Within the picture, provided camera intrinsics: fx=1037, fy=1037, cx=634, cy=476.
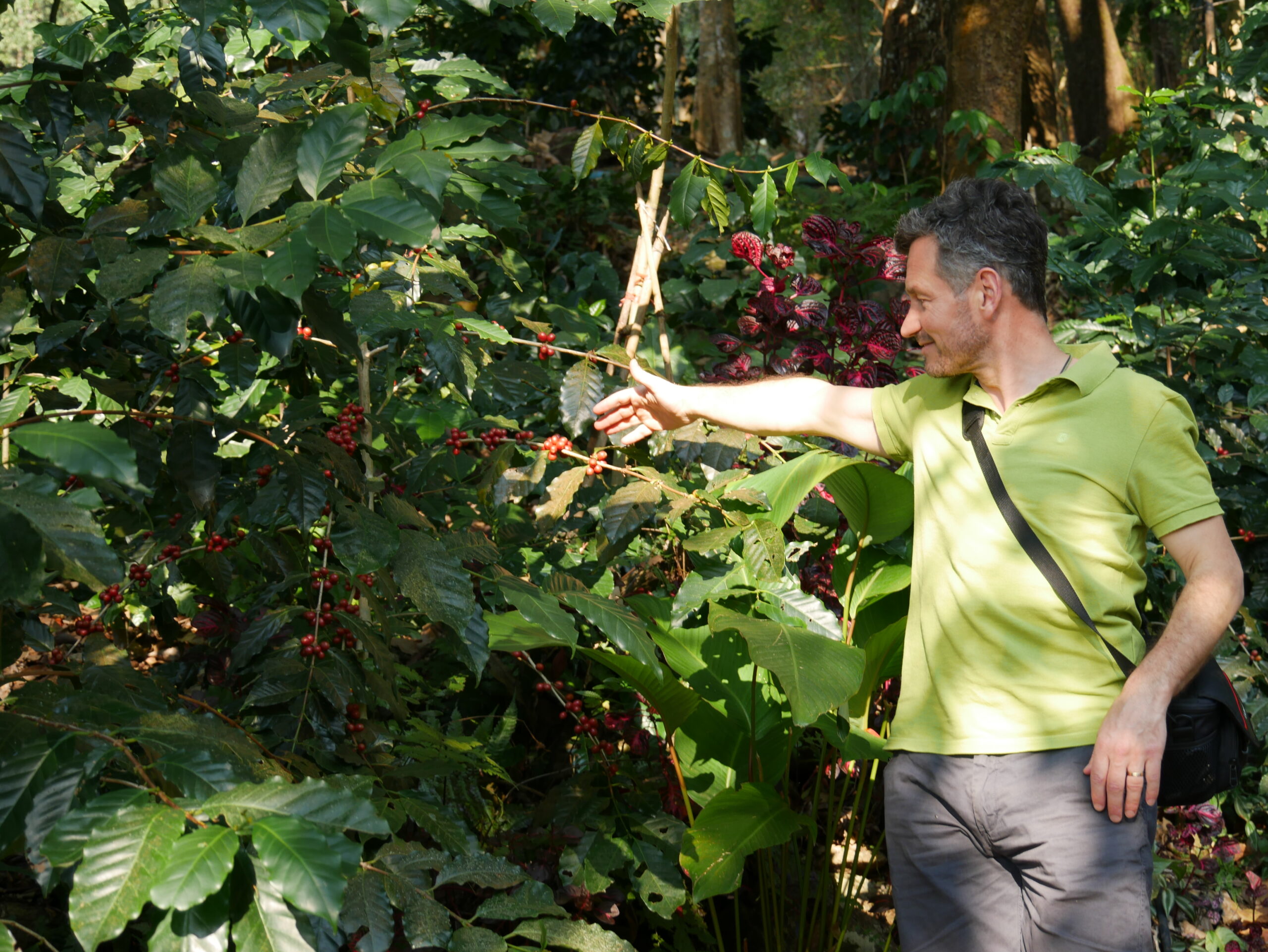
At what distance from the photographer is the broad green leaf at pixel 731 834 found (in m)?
2.17

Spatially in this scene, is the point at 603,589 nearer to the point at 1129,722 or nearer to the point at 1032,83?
the point at 1129,722

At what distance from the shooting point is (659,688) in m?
2.32

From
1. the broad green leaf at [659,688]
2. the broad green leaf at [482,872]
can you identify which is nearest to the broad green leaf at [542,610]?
the broad green leaf at [482,872]

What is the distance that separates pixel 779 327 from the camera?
2686 mm

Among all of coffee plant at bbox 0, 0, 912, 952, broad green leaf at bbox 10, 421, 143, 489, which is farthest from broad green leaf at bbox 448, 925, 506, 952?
broad green leaf at bbox 10, 421, 143, 489

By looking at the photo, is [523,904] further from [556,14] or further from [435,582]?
[556,14]

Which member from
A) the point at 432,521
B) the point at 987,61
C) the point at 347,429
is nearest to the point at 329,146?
the point at 347,429

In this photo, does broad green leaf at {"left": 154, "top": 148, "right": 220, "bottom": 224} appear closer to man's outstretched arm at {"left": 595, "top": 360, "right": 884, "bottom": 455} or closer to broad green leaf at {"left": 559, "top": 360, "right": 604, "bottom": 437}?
broad green leaf at {"left": 559, "top": 360, "right": 604, "bottom": 437}

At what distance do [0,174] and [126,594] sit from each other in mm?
1077

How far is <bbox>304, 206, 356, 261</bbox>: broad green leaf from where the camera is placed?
115 centimetres

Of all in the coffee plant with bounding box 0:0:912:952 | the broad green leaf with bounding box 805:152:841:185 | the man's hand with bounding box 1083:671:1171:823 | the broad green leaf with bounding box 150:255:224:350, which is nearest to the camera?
the coffee plant with bounding box 0:0:912:952

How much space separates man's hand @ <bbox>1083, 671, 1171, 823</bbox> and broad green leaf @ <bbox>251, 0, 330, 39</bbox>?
5.12 ft

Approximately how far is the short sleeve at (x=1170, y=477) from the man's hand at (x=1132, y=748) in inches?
10.9

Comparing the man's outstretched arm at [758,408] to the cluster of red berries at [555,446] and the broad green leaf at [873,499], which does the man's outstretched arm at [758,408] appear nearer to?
the broad green leaf at [873,499]
